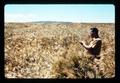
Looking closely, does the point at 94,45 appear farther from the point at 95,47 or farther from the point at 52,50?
the point at 52,50

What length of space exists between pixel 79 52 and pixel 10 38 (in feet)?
2.45

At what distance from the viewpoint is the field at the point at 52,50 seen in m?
2.54

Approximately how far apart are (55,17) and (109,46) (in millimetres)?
657

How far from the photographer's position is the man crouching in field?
2.56 metres

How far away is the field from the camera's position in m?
2.54

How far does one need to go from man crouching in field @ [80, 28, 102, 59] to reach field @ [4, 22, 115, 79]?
0.14 feet

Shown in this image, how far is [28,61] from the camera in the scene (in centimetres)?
254

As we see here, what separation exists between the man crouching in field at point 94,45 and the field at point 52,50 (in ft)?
0.14

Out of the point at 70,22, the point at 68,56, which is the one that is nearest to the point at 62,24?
the point at 70,22

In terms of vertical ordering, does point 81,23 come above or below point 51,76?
above

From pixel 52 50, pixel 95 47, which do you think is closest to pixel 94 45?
pixel 95 47

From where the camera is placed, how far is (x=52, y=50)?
2547 millimetres
